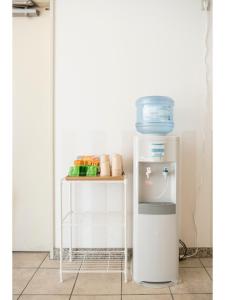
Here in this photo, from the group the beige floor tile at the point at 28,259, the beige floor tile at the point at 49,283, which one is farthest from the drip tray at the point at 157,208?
the beige floor tile at the point at 28,259

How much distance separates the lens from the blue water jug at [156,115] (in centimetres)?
205

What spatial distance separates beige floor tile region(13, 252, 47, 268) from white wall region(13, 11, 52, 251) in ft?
0.18

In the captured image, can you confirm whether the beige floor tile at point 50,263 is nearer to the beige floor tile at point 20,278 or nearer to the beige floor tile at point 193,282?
the beige floor tile at point 20,278

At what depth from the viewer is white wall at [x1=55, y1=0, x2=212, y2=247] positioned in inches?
91.4

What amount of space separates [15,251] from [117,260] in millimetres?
989

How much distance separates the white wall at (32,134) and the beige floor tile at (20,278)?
0.37m

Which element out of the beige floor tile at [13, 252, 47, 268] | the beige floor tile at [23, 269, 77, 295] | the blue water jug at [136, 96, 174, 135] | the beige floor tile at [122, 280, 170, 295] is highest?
the blue water jug at [136, 96, 174, 135]

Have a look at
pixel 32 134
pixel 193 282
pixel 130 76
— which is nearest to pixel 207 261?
pixel 193 282

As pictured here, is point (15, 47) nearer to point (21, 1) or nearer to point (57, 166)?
point (21, 1)

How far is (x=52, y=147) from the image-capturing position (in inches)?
92.4

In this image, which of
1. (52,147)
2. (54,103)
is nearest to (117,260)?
Result: (52,147)

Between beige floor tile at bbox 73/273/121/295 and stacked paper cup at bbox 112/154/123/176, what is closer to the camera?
beige floor tile at bbox 73/273/121/295

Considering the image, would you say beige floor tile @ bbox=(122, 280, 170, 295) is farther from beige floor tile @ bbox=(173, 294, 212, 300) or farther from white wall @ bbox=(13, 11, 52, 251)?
white wall @ bbox=(13, 11, 52, 251)

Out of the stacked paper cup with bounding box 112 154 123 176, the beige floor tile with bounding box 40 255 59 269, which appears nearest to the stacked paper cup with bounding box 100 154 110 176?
the stacked paper cup with bounding box 112 154 123 176
